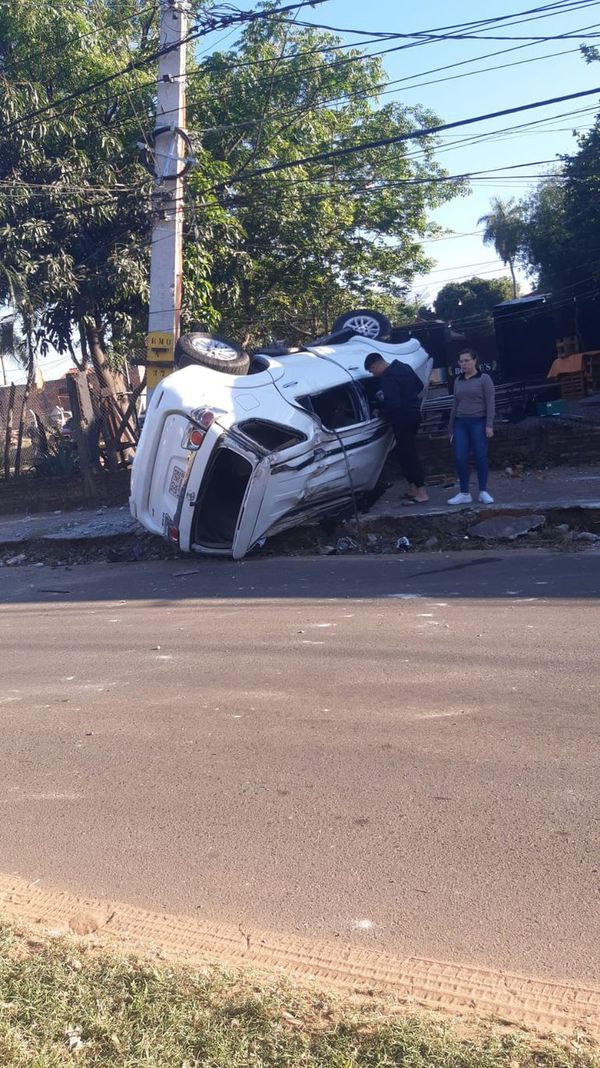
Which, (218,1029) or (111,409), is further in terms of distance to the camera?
(111,409)

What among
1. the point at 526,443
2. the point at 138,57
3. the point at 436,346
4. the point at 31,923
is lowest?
the point at 31,923

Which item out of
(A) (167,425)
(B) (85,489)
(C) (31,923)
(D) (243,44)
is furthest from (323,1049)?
(D) (243,44)

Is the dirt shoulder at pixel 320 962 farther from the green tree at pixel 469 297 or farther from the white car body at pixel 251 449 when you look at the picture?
the green tree at pixel 469 297

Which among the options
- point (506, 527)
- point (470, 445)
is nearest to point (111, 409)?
point (470, 445)

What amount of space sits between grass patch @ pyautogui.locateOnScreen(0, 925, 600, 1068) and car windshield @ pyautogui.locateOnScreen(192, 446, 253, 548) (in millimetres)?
7782

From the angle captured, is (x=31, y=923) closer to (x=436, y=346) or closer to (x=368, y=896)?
(x=368, y=896)

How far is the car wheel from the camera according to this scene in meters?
14.3

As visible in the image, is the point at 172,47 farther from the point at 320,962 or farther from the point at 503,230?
the point at 503,230

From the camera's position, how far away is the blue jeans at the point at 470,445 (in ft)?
38.0

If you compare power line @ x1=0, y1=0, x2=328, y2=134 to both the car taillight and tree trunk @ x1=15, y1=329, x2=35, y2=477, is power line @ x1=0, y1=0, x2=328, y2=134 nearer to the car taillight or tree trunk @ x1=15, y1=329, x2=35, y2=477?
tree trunk @ x1=15, y1=329, x2=35, y2=477

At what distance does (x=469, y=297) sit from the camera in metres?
57.0

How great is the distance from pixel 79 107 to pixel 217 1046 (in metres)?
16.4

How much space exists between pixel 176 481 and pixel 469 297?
162 ft

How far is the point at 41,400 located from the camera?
1842cm
